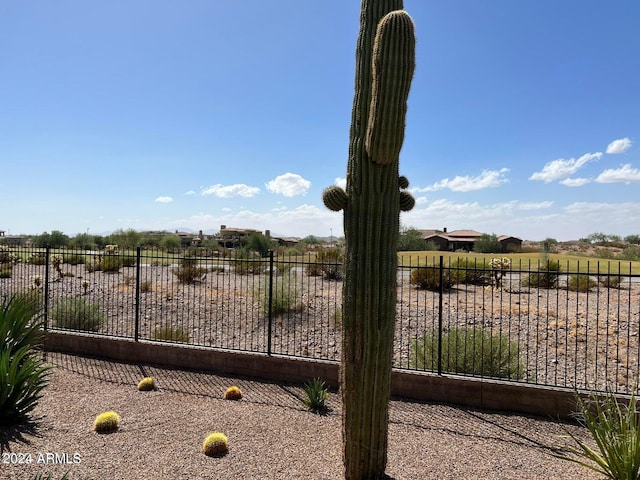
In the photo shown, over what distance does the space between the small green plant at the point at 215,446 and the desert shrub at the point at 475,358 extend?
3.62m

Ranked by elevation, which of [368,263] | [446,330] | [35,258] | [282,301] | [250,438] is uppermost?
[368,263]

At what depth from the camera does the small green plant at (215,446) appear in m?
4.33

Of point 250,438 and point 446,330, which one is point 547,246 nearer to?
point 446,330

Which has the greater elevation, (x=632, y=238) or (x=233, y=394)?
(x=632, y=238)

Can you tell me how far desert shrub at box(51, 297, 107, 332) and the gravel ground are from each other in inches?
140

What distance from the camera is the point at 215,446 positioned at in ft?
14.3

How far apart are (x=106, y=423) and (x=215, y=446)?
58.4 inches

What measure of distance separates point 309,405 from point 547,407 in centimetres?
330

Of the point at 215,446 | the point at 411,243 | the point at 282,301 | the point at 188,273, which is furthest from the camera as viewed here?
the point at 411,243

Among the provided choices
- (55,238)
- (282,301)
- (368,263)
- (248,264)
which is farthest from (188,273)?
(55,238)

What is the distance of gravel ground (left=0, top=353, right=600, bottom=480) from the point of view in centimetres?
404

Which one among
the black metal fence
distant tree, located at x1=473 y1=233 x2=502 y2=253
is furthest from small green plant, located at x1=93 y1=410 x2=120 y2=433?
distant tree, located at x1=473 y1=233 x2=502 y2=253

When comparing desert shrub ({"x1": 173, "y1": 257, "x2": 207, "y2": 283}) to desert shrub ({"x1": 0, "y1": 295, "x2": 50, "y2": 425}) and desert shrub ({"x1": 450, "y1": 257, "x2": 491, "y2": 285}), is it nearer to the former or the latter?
desert shrub ({"x1": 0, "y1": 295, "x2": 50, "y2": 425})

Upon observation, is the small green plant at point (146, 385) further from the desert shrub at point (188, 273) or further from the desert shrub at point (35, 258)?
the desert shrub at point (188, 273)
